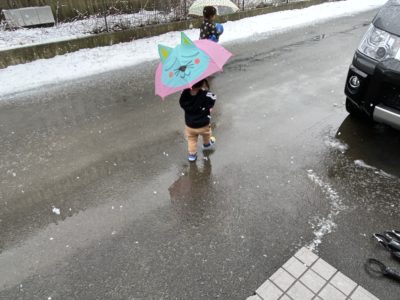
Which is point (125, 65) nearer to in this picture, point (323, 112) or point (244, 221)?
point (323, 112)

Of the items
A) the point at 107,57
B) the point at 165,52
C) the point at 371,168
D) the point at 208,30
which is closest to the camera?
the point at 165,52

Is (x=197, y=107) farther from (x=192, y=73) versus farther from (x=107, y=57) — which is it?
(x=107, y=57)

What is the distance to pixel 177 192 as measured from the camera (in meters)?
3.62

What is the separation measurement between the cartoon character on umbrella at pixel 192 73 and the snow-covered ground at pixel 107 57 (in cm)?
342

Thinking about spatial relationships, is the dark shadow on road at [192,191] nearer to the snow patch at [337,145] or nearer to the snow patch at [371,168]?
the snow patch at [337,145]


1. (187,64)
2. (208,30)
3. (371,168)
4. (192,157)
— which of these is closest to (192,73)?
(187,64)

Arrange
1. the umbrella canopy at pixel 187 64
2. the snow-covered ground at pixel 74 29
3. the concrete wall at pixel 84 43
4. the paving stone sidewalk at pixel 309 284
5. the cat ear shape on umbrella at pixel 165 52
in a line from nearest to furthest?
the paving stone sidewalk at pixel 309 284
the umbrella canopy at pixel 187 64
the cat ear shape on umbrella at pixel 165 52
the concrete wall at pixel 84 43
the snow-covered ground at pixel 74 29

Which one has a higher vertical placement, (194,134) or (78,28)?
(78,28)

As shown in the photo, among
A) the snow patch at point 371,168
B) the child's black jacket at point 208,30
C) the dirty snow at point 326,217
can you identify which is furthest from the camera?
the child's black jacket at point 208,30

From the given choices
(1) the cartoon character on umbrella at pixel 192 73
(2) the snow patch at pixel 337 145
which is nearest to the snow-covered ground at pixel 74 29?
(1) the cartoon character on umbrella at pixel 192 73

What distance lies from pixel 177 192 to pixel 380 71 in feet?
8.39

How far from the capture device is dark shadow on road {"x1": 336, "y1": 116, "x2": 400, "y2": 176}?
407 centimetres

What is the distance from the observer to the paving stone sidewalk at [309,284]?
8.11 feet

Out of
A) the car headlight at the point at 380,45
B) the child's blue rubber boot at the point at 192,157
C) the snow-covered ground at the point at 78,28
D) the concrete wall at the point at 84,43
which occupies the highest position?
the car headlight at the point at 380,45
